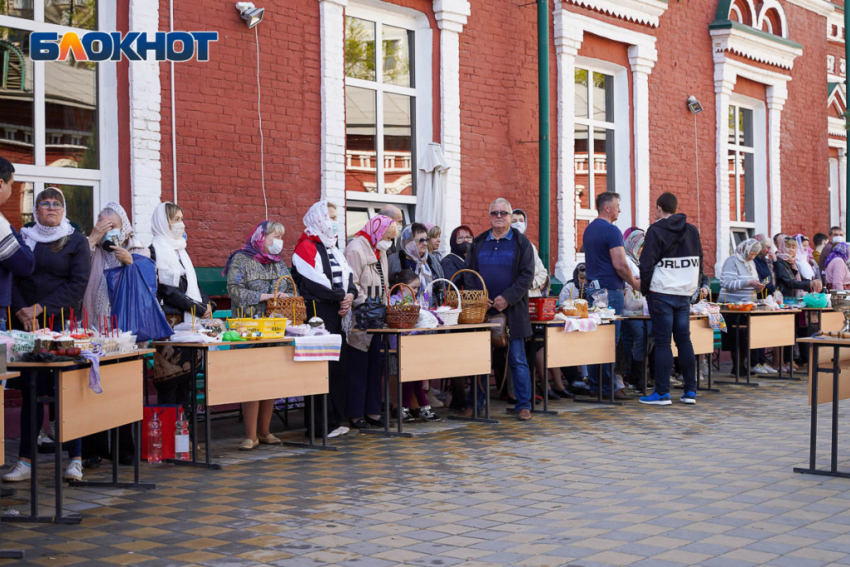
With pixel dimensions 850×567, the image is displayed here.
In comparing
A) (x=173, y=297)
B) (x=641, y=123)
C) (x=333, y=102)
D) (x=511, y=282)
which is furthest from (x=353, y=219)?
(x=641, y=123)

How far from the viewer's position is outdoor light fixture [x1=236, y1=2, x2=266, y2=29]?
9.80 metres

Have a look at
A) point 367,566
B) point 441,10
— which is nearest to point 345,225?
point 441,10

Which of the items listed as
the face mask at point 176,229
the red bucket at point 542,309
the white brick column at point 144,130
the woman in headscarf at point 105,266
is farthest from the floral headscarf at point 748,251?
the woman in headscarf at point 105,266

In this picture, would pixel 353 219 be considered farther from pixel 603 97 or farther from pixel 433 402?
pixel 603 97

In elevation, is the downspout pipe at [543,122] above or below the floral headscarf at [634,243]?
above

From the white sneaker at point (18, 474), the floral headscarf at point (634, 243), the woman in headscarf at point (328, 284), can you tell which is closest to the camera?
the white sneaker at point (18, 474)

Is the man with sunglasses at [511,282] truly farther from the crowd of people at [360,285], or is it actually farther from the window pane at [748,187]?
the window pane at [748,187]

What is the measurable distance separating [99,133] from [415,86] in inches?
165

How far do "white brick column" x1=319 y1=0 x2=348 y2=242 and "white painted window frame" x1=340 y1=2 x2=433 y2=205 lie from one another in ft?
2.49

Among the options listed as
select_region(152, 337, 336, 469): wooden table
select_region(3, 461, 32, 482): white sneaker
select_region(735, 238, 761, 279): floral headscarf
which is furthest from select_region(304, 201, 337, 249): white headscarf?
select_region(735, 238, 761, 279): floral headscarf

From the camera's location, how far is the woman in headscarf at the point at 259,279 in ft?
25.8

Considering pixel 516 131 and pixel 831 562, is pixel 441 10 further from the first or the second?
pixel 831 562

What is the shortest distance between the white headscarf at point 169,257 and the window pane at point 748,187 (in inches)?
499

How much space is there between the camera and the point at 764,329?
12125 mm
